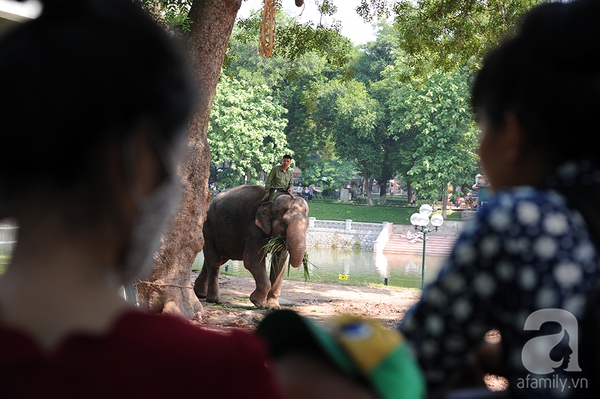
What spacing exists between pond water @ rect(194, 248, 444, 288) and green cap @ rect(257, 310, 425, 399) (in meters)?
19.2

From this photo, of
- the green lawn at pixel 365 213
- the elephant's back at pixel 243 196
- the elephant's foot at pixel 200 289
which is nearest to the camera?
the elephant's back at pixel 243 196

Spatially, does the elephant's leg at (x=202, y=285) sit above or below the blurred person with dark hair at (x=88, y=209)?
below

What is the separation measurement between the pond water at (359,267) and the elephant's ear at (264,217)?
8491 millimetres

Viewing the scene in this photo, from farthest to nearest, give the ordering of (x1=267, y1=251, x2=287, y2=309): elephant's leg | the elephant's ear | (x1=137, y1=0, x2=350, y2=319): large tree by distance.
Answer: (x1=267, y1=251, x2=287, y2=309): elephant's leg
the elephant's ear
(x1=137, y1=0, x2=350, y2=319): large tree

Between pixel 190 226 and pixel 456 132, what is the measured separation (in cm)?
3063

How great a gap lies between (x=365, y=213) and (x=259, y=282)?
28.7 m

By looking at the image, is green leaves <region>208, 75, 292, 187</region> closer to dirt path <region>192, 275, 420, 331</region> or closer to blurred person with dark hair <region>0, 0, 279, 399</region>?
dirt path <region>192, 275, 420, 331</region>

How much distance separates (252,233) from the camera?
11.9m

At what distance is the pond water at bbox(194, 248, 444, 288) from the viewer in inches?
885

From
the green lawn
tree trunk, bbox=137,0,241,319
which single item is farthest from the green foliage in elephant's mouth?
the green lawn

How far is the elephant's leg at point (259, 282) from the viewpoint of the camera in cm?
1152

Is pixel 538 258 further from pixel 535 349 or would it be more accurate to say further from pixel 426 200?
pixel 426 200

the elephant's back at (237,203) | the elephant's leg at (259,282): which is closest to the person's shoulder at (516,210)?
the elephant's leg at (259,282)

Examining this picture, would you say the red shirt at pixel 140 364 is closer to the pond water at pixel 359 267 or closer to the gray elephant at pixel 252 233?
the gray elephant at pixel 252 233
